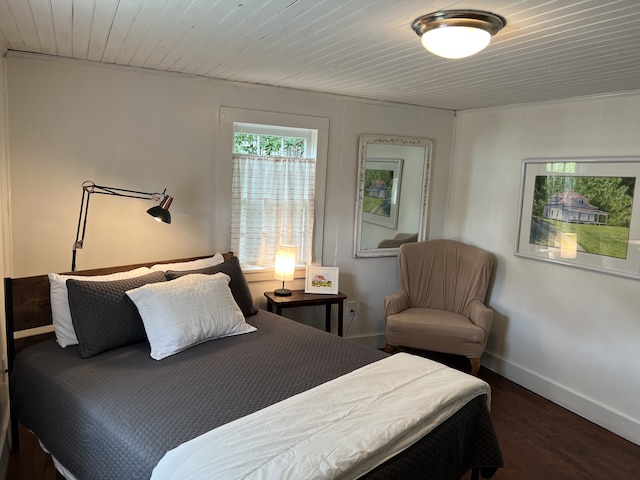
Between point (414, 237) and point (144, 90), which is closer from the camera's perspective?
point (144, 90)

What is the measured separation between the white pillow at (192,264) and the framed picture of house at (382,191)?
4.48ft

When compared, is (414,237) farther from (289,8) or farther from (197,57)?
(289,8)

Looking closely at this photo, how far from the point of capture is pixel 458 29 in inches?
72.4

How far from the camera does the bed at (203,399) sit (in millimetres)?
1613

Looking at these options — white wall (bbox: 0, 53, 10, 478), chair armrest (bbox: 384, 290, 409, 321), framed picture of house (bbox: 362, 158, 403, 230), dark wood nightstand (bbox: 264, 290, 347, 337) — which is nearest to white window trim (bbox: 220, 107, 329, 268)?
dark wood nightstand (bbox: 264, 290, 347, 337)

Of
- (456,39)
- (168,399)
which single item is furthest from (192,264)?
(456,39)

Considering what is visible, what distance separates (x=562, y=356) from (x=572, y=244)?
82cm

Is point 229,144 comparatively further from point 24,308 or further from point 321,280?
point 24,308

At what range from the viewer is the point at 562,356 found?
3.47 meters

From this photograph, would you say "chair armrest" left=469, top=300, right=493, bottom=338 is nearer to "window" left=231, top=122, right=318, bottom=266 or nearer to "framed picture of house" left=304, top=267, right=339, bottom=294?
"framed picture of house" left=304, top=267, right=339, bottom=294

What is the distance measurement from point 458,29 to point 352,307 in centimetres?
265

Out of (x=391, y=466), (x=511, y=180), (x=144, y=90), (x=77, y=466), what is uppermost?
(x=144, y=90)

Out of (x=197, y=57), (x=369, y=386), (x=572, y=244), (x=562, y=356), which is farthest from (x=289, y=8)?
(x=562, y=356)

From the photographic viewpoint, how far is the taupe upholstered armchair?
357 cm
